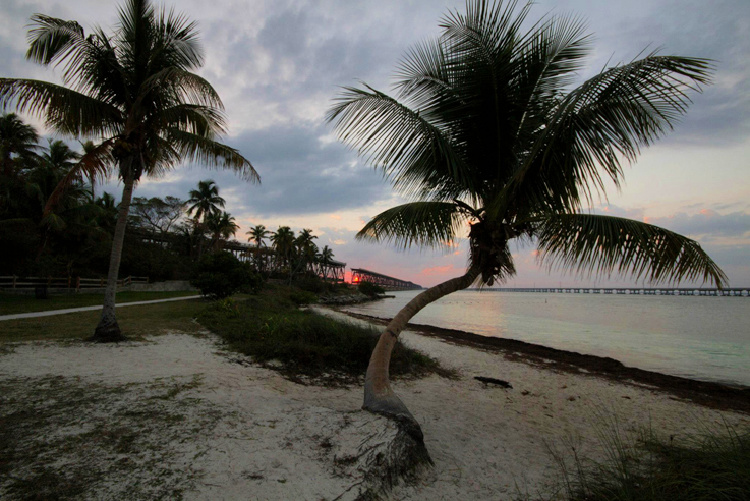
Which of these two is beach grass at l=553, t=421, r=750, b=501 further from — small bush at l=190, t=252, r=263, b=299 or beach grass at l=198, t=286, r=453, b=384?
small bush at l=190, t=252, r=263, b=299

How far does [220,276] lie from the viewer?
61.7 feet

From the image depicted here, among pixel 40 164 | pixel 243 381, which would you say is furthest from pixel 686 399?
pixel 40 164

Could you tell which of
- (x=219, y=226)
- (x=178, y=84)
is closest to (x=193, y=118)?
(x=178, y=84)

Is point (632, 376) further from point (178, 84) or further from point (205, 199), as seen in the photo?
point (205, 199)

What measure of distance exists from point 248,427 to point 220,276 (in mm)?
16649

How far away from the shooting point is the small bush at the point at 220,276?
18609 mm

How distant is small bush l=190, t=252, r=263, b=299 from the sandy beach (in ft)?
37.6

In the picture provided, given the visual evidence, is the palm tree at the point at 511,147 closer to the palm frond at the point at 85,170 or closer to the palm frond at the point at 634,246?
the palm frond at the point at 634,246

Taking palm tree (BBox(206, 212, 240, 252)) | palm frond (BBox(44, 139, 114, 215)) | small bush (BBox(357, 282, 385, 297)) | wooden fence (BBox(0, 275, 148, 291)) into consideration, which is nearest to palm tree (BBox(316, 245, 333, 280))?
small bush (BBox(357, 282, 385, 297))

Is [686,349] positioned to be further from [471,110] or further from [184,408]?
[184,408]

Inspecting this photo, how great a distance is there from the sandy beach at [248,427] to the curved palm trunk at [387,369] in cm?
23

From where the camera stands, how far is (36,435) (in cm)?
316

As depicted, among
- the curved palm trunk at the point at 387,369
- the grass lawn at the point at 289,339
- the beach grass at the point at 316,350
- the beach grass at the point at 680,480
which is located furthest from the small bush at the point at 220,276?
the beach grass at the point at 680,480

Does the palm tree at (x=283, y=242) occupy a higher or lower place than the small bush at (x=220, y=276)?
higher
